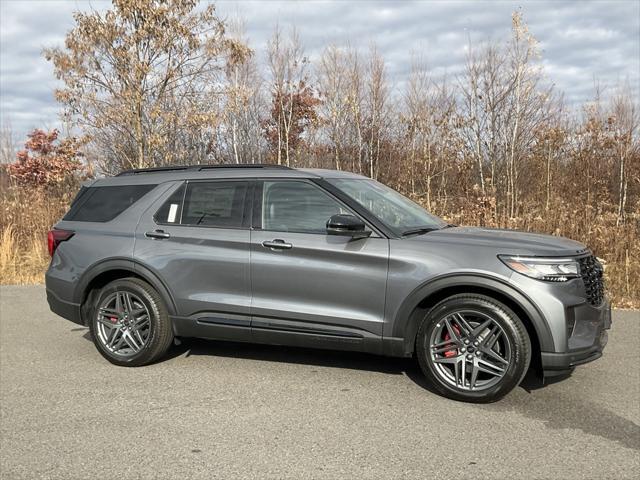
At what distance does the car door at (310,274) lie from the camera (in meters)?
4.36

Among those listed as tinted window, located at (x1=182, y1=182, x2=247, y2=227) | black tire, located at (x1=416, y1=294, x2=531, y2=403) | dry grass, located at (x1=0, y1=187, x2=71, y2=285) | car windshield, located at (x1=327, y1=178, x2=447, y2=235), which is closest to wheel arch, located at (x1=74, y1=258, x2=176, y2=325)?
tinted window, located at (x1=182, y1=182, x2=247, y2=227)

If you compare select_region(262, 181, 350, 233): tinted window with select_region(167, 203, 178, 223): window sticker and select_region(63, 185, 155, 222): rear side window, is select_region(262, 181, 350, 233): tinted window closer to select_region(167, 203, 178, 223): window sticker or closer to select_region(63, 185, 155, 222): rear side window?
select_region(167, 203, 178, 223): window sticker

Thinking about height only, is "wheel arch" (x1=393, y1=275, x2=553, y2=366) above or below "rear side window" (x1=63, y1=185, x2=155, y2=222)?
below

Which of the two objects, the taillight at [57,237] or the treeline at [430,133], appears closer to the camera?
the taillight at [57,237]

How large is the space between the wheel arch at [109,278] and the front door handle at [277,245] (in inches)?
40.5

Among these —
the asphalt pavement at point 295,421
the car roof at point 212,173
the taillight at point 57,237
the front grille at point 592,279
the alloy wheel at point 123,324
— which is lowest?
the asphalt pavement at point 295,421

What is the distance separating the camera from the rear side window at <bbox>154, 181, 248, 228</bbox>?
491 cm

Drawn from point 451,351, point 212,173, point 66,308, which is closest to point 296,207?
point 212,173

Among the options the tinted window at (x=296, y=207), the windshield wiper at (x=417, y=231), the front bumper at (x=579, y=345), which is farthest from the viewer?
the tinted window at (x=296, y=207)

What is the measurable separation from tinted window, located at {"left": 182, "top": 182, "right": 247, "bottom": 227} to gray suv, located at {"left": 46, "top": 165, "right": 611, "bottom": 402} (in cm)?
1

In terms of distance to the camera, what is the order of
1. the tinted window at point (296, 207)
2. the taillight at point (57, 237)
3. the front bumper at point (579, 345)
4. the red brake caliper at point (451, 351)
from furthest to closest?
1. the taillight at point (57, 237)
2. the tinted window at point (296, 207)
3. the red brake caliper at point (451, 351)
4. the front bumper at point (579, 345)

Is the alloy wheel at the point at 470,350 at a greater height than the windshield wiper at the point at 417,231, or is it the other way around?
the windshield wiper at the point at 417,231

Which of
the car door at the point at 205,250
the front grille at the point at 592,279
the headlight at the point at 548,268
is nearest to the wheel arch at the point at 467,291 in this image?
the headlight at the point at 548,268

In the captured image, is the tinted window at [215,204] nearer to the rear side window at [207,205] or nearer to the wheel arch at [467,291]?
the rear side window at [207,205]
